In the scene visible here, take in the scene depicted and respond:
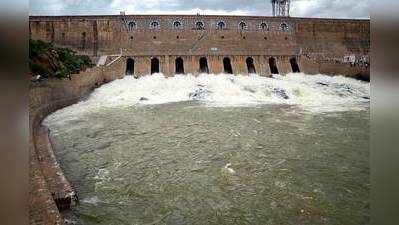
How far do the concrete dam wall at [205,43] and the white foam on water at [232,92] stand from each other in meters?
1.08

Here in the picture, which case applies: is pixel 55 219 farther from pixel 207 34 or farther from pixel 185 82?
pixel 207 34

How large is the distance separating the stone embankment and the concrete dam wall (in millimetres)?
1799

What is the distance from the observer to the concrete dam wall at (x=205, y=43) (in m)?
18.5

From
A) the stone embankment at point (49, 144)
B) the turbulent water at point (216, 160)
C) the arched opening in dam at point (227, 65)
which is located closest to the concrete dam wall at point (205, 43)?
the arched opening in dam at point (227, 65)

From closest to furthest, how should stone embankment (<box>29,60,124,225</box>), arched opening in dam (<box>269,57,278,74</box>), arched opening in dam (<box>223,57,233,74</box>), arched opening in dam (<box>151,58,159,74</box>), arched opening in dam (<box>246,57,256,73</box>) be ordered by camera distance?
stone embankment (<box>29,60,124,225</box>)
arched opening in dam (<box>151,58,159,74</box>)
arched opening in dam (<box>246,57,256,73</box>)
arched opening in dam (<box>269,57,278,74</box>)
arched opening in dam (<box>223,57,233,74</box>)

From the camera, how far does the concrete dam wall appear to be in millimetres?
18516

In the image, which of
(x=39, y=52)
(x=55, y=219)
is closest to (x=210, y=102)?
(x=39, y=52)

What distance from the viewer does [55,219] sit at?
11.3ft

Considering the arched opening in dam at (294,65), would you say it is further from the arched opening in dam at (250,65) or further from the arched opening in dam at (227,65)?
the arched opening in dam at (227,65)

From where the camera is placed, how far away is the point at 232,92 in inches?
592

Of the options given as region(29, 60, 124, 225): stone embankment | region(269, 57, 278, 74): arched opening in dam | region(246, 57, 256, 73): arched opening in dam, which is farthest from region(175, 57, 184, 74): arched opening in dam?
region(269, 57, 278, 74): arched opening in dam

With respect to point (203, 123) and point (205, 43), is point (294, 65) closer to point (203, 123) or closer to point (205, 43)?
point (205, 43)

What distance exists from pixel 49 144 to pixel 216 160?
2944 mm

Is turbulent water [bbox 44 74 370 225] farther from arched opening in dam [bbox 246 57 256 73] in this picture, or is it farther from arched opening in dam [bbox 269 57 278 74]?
→ arched opening in dam [bbox 269 57 278 74]
